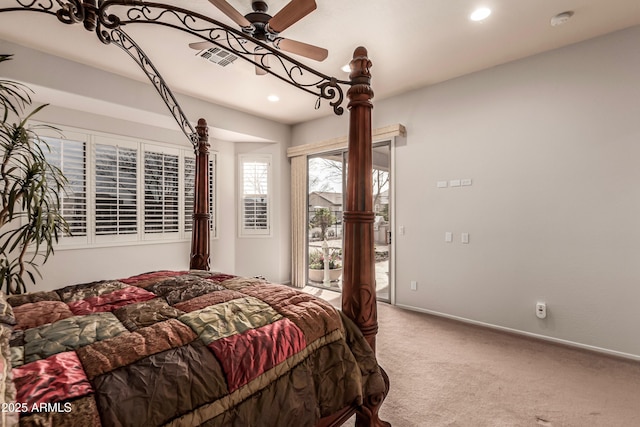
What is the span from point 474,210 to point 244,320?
298 centimetres

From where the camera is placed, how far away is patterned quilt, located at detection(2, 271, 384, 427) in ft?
2.71

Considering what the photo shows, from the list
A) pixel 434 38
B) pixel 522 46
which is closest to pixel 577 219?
pixel 522 46

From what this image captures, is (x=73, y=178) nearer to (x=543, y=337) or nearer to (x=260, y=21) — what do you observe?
(x=260, y=21)

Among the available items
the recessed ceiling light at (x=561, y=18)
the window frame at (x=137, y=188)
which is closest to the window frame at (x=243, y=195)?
the window frame at (x=137, y=188)

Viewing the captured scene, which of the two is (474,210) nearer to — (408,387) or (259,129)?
(408,387)

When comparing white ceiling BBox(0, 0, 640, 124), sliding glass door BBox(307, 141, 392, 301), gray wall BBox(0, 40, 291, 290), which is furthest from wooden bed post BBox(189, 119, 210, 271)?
sliding glass door BBox(307, 141, 392, 301)

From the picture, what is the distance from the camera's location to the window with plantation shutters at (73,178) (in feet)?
11.2

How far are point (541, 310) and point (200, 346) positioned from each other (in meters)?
3.24

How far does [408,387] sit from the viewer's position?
2.16 m

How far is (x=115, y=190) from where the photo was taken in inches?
150

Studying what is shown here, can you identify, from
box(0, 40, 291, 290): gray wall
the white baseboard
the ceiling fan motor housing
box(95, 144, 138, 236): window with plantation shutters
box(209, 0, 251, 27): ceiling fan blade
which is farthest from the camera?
box(95, 144, 138, 236): window with plantation shutters

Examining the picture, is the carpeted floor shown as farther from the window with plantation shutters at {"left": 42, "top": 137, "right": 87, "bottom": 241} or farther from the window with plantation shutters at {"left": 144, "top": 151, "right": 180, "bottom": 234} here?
the window with plantation shutters at {"left": 42, "top": 137, "right": 87, "bottom": 241}

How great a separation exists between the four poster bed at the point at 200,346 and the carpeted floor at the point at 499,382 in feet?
1.79

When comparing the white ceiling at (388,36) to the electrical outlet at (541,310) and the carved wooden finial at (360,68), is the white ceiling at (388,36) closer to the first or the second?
the carved wooden finial at (360,68)
